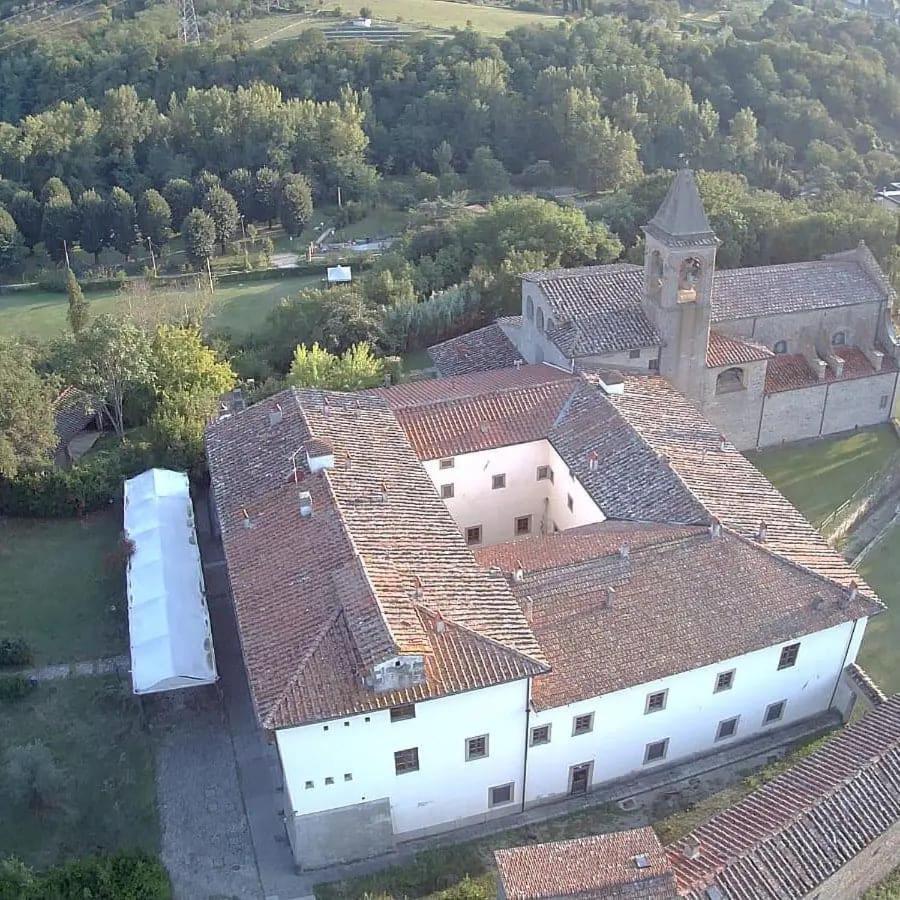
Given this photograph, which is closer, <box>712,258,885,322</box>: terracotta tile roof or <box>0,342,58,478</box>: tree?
<box>0,342,58,478</box>: tree

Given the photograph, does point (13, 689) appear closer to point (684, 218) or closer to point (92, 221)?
point (684, 218)

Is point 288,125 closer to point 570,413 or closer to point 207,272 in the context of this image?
point 207,272

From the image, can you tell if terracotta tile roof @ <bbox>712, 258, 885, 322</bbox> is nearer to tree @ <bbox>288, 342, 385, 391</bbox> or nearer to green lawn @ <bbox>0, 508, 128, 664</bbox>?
tree @ <bbox>288, 342, 385, 391</bbox>

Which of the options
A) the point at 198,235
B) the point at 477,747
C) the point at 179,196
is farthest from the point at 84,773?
the point at 179,196

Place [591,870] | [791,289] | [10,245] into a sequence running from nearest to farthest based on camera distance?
[591,870]
[791,289]
[10,245]

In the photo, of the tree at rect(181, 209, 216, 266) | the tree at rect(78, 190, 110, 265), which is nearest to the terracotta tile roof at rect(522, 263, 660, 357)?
the tree at rect(181, 209, 216, 266)
